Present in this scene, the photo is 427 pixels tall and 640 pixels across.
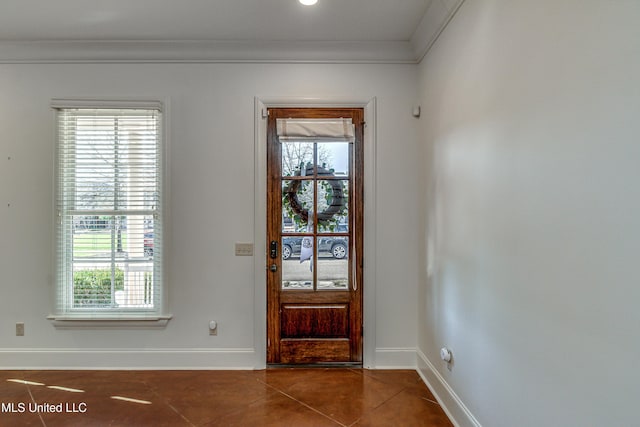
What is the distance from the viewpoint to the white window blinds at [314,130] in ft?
8.87

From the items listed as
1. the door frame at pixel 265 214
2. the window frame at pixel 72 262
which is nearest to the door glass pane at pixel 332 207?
the door frame at pixel 265 214

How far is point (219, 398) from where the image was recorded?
7.50 ft

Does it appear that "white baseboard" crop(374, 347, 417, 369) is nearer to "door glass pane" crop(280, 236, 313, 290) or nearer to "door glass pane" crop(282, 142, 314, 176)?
"door glass pane" crop(280, 236, 313, 290)

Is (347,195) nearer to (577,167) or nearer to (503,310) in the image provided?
(503,310)

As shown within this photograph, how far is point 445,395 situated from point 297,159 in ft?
7.00

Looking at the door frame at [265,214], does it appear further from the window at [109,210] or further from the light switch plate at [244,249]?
the window at [109,210]

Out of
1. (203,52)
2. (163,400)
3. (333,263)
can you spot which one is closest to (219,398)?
(163,400)

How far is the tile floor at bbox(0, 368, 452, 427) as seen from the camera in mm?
2039

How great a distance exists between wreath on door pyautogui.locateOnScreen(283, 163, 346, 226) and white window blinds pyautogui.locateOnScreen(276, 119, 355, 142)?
0.85 feet

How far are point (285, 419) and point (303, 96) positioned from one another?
2483 mm

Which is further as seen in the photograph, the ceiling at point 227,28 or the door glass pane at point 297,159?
the door glass pane at point 297,159

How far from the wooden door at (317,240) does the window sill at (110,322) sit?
Answer: 38.2 inches

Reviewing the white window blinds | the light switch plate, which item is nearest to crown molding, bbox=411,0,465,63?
the white window blinds

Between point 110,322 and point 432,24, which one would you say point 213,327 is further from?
point 432,24
